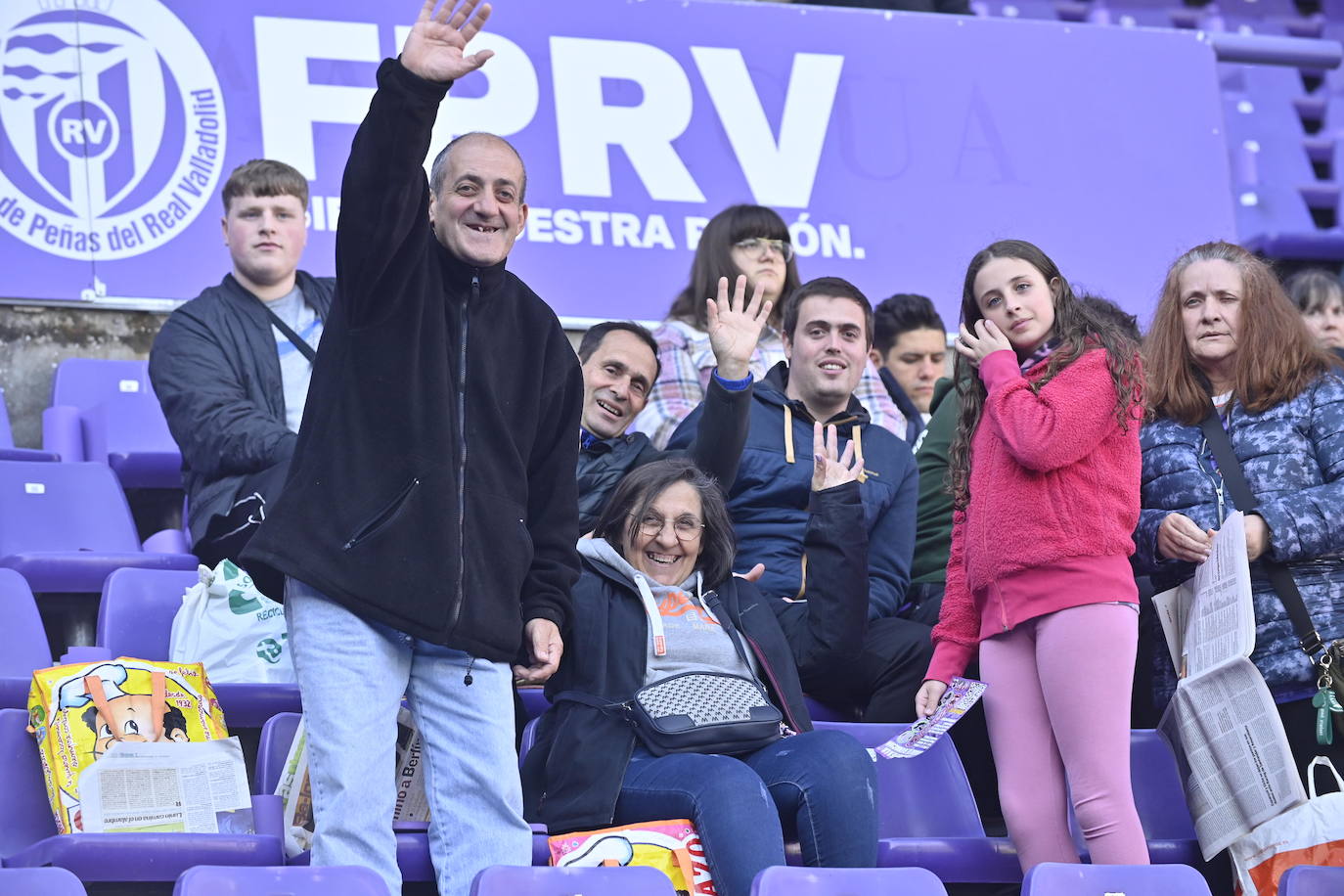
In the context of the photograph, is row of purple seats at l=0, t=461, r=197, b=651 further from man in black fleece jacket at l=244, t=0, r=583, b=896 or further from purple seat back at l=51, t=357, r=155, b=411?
man in black fleece jacket at l=244, t=0, r=583, b=896

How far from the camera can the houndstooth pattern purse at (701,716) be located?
3.19 m

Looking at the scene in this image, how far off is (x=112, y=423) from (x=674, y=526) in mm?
2287

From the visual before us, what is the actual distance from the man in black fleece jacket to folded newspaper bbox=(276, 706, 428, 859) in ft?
0.72

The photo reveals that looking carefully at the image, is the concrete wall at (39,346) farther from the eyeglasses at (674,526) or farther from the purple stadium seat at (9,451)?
the eyeglasses at (674,526)

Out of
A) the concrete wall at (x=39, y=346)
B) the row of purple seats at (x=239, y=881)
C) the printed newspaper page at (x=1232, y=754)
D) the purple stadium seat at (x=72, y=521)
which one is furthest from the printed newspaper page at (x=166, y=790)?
the concrete wall at (x=39, y=346)

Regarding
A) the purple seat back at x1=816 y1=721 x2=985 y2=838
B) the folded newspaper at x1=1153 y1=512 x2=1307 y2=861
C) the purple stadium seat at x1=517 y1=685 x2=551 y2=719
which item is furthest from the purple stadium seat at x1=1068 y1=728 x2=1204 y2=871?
the purple stadium seat at x1=517 y1=685 x2=551 y2=719

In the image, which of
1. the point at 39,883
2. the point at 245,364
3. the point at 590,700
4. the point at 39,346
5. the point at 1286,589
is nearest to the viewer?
the point at 39,883

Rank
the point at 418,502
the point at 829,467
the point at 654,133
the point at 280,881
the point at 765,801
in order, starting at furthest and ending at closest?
the point at 654,133
the point at 829,467
the point at 765,801
the point at 418,502
the point at 280,881

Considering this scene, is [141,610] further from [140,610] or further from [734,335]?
[734,335]

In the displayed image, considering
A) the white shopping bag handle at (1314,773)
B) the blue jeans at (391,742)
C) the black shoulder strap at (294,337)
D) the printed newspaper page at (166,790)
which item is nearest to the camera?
the blue jeans at (391,742)

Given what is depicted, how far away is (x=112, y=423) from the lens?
5.03 meters

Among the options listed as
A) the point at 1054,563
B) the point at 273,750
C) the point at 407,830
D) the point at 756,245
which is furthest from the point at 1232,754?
the point at 756,245

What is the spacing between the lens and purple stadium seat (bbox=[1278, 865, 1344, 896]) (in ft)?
9.26

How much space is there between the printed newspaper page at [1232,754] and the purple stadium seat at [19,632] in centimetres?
234
